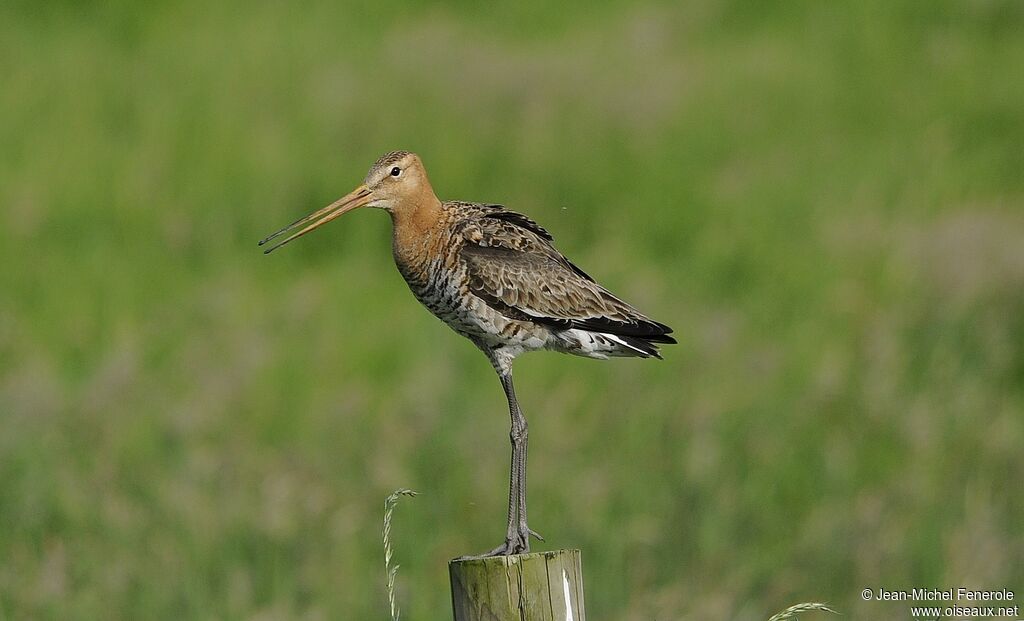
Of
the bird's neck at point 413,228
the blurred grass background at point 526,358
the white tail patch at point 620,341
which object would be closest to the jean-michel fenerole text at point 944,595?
the blurred grass background at point 526,358

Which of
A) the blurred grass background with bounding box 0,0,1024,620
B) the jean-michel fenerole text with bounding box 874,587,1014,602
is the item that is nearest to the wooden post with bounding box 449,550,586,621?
the blurred grass background with bounding box 0,0,1024,620

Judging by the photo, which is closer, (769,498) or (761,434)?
(769,498)

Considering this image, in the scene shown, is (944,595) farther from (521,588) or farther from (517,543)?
(521,588)

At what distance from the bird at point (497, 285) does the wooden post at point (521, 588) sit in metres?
1.23

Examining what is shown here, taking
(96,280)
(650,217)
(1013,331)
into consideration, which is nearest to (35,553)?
(96,280)

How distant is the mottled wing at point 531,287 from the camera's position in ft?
18.9

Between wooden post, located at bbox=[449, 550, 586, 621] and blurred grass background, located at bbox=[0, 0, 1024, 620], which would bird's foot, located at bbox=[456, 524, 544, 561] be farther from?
blurred grass background, located at bbox=[0, 0, 1024, 620]

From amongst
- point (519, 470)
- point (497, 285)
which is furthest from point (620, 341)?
point (519, 470)

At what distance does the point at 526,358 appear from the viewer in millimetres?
11594

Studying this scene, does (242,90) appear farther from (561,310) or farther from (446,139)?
(561,310)

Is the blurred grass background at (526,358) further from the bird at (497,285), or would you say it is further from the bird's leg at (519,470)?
the bird at (497,285)

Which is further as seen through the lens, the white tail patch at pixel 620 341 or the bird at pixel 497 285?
the white tail patch at pixel 620 341

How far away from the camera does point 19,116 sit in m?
14.3

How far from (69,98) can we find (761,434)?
805cm
